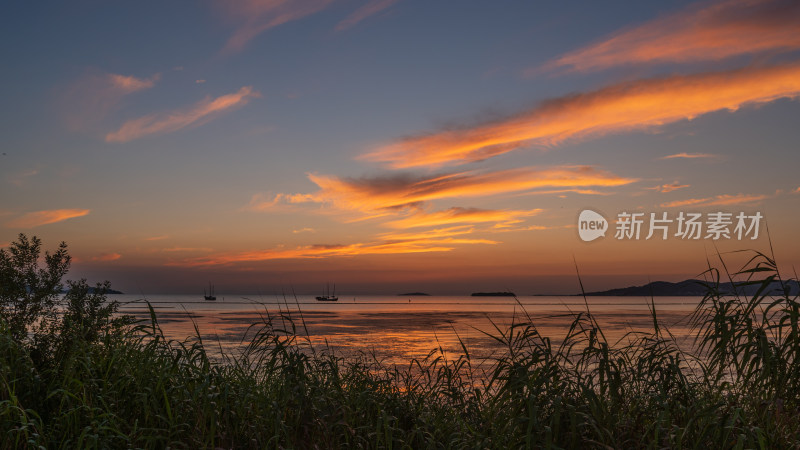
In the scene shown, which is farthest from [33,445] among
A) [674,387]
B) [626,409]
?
[674,387]

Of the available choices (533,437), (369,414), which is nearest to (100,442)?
(369,414)

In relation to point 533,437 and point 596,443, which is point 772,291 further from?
point 533,437

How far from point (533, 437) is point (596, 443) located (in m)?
0.67

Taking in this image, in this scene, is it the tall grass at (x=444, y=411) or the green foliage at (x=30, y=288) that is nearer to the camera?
the tall grass at (x=444, y=411)

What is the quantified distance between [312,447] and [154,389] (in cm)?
263

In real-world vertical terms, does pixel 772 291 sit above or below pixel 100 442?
above

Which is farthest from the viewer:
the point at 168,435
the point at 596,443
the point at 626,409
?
the point at 626,409

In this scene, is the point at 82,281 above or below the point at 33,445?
above

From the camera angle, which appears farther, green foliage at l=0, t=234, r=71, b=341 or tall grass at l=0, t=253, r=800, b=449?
green foliage at l=0, t=234, r=71, b=341

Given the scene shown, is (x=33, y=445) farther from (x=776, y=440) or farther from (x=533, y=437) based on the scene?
(x=776, y=440)

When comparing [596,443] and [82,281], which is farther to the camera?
[82,281]

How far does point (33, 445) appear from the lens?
254 inches

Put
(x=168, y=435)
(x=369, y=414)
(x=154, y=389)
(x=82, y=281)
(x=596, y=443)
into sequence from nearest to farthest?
(x=596, y=443) < (x=168, y=435) < (x=154, y=389) < (x=369, y=414) < (x=82, y=281)

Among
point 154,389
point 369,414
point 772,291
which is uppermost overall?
point 772,291
